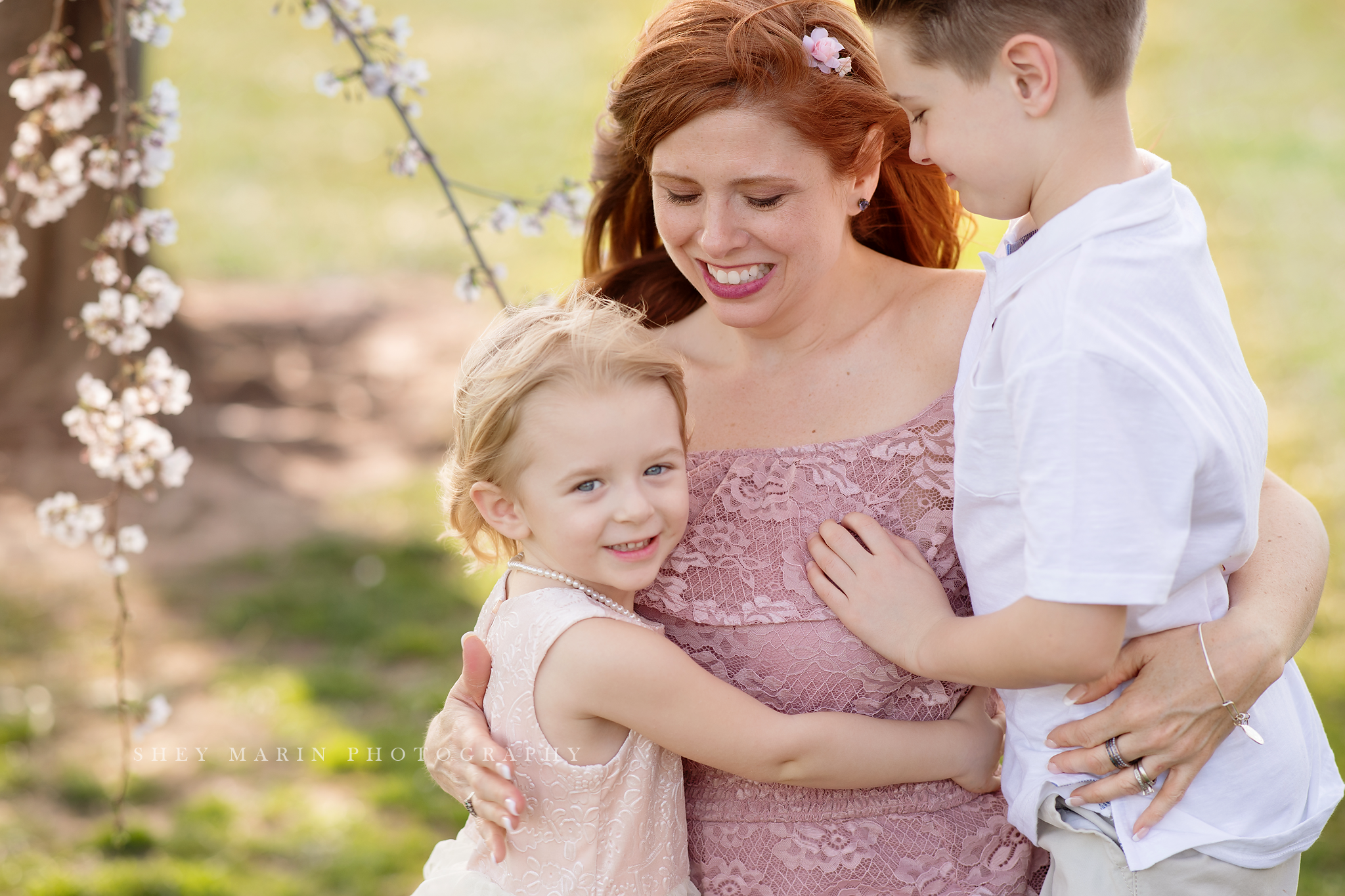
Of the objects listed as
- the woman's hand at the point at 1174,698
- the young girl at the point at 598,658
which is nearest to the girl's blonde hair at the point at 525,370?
the young girl at the point at 598,658

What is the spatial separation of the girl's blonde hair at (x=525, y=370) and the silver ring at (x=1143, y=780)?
2.50 feet

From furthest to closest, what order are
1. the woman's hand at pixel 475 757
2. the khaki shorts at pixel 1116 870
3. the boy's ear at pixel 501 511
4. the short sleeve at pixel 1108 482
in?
the boy's ear at pixel 501 511
the woman's hand at pixel 475 757
the khaki shorts at pixel 1116 870
the short sleeve at pixel 1108 482

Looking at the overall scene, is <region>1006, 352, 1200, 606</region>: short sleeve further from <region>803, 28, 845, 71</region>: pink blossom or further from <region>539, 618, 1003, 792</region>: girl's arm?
<region>803, 28, 845, 71</region>: pink blossom

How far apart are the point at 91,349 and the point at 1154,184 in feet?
6.18

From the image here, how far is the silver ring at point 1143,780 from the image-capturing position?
1.66m

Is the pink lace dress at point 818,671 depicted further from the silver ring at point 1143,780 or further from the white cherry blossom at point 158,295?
the white cherry blossom at point 158,295

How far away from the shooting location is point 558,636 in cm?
177

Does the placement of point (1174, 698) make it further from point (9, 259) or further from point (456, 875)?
point (9, 259)

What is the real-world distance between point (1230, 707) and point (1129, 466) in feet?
1.60

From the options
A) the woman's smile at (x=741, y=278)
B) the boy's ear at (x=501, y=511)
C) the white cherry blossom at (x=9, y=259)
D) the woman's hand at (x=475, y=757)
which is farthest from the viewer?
the white cherry blossom at (x=9, y=259)

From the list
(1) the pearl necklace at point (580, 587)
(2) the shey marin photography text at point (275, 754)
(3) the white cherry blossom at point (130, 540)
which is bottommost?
(2) the shey marin photography text at point (275, 754)

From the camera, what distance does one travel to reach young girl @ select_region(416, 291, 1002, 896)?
1.76 m

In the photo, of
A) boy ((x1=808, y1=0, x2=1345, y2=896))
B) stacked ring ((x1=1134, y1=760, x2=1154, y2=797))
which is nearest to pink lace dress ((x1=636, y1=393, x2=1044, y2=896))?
boy ((x1=808, y1=0, x2=1345, y2=896))

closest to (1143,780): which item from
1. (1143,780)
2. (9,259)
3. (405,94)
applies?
(1143,780)
